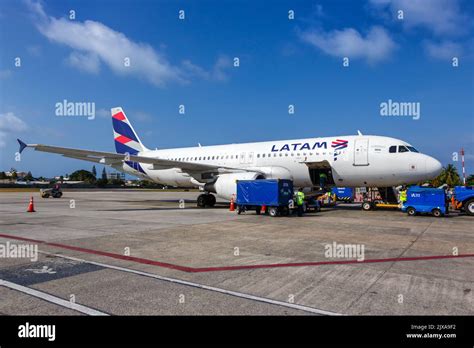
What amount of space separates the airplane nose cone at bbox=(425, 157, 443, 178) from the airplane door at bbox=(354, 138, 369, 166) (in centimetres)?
307

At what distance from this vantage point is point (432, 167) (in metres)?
17.8

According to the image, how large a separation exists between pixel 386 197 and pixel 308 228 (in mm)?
12339

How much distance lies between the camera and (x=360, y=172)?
64.4ft

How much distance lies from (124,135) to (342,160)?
70.4 ft

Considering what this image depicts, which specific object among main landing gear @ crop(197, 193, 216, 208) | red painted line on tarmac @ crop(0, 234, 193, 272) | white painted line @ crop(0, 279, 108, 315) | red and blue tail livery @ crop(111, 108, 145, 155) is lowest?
red painted line on tarmac @ crop(0, 234, 193, 272)

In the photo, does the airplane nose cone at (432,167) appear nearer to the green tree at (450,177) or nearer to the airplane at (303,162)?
the airplane at (303,162)

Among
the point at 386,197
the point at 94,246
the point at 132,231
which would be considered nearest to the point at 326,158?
the point at 386,197

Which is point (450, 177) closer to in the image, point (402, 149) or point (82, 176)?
point (402, 149)

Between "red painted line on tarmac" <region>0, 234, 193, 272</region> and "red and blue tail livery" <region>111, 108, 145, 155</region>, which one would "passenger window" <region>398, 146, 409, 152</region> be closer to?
"red painted line on tarmac" <region>0, 234, 193, 272</region>

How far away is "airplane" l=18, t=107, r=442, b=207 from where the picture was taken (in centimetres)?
1864

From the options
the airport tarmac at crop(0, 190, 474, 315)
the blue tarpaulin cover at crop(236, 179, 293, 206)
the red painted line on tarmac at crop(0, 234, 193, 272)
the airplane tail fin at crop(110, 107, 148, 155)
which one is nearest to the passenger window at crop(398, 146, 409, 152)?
the blue tarpaulin cover at crop(236, 179, 293, 206)

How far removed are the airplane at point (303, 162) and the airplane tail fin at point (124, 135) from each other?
7355 mm

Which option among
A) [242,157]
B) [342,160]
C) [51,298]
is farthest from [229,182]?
[51,298]
